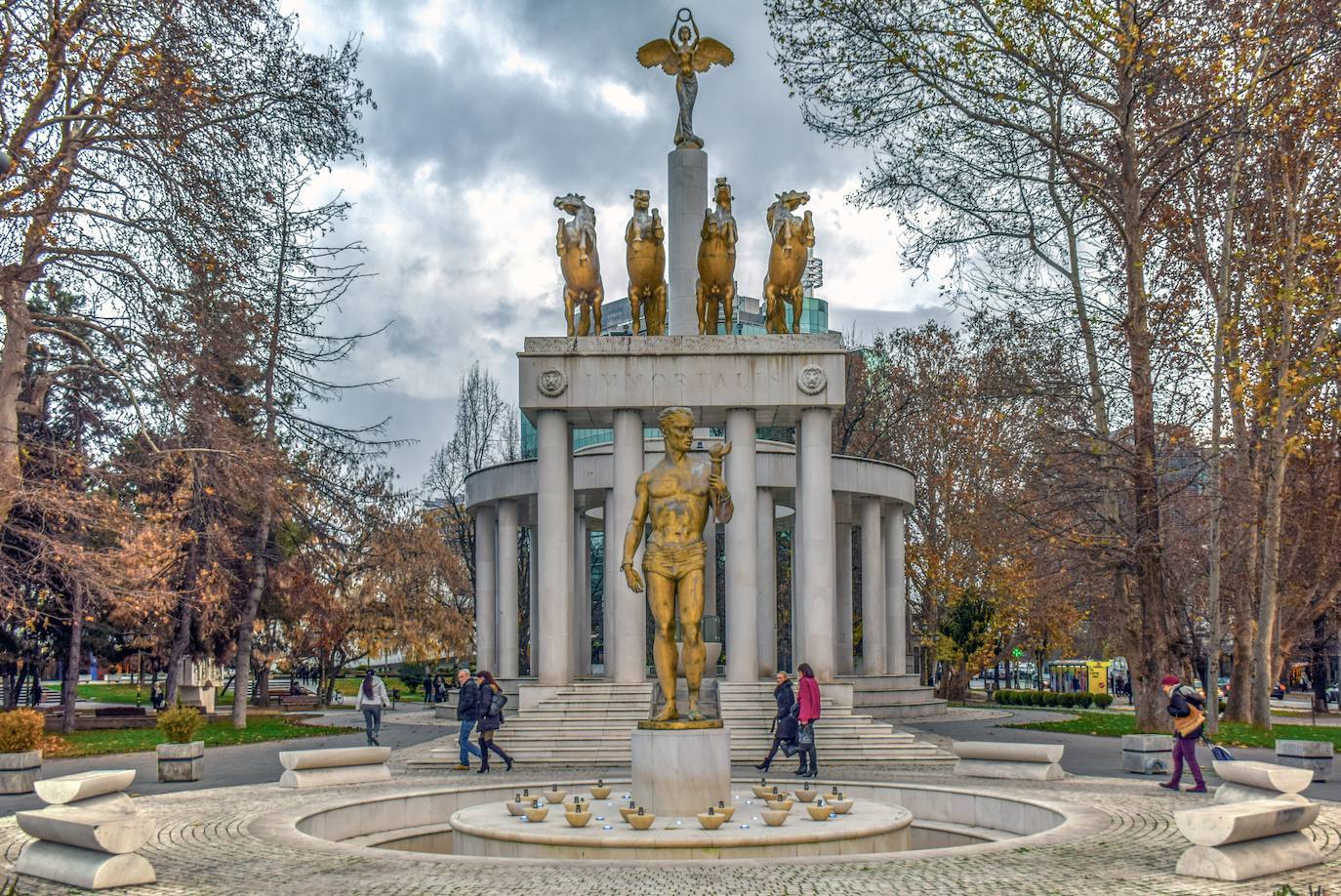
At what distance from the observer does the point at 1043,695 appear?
4997 cm

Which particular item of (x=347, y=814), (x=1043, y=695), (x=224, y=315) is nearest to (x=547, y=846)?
(x=347, y=814)

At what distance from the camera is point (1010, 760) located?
18.9 meters

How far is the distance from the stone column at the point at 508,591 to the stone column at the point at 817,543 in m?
10.6

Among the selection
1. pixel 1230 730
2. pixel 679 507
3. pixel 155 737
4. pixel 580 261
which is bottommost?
pixel 155 737

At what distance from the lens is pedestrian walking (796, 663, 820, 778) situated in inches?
793

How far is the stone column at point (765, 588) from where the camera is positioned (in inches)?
1171

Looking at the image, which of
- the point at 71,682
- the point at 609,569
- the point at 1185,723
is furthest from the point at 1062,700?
the point at 71,682

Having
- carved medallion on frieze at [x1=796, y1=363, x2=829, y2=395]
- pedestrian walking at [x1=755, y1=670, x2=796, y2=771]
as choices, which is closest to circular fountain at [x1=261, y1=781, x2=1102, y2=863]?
pedestrian walking at [x1=755, y1=670, x2=796, y2=771]

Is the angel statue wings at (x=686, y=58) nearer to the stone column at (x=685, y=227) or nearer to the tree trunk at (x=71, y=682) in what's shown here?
the stone column at (x=685, y=227)

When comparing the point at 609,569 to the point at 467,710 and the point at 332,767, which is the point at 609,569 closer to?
the point at 467,710

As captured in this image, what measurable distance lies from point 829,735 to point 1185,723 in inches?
327

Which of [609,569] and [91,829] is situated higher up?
[609,569]

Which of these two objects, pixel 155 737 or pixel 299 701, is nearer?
pixel 155 737

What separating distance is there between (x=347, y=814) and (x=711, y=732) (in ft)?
14.7
